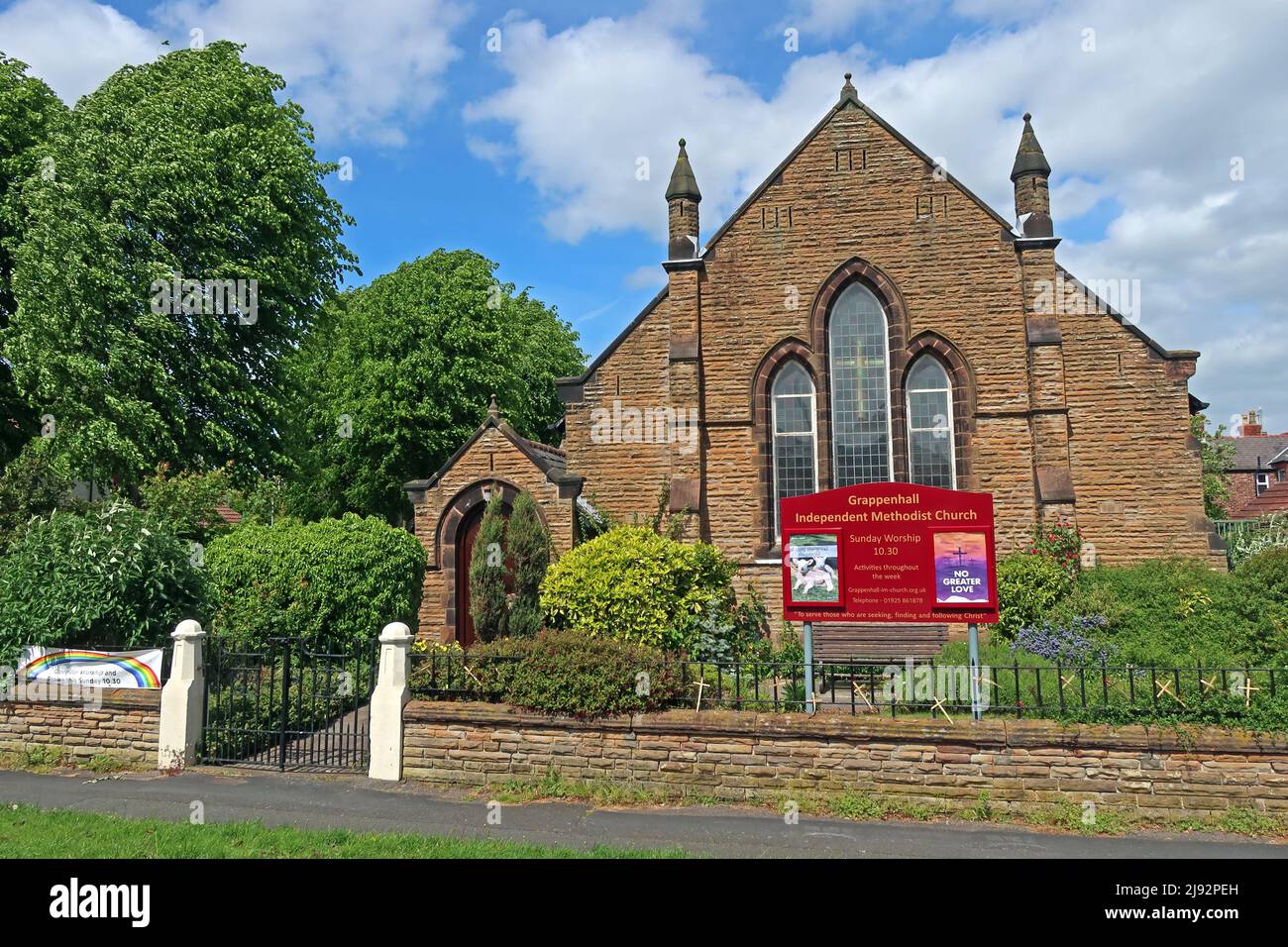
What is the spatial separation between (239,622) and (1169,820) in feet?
42.2

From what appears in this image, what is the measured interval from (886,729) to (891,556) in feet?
6.24

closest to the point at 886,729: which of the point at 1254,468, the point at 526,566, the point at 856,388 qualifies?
the point at 526,566

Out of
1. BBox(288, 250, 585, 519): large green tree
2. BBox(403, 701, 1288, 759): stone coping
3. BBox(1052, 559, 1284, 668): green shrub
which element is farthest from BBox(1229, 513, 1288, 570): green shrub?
BBox(288, 250, 585, 519): large green tree

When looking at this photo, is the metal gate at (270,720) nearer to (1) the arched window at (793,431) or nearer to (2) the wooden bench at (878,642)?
(2) the wooden bench at (878,642)

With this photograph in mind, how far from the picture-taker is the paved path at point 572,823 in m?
7.30

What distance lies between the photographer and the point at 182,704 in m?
10.3

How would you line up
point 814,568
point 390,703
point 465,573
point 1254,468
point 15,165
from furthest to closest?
point 1254,468
point 15,165
point 465,573
point 390,703
point 814,568

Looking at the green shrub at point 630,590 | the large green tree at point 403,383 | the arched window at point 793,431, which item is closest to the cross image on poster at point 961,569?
the green shrub at point 630,590

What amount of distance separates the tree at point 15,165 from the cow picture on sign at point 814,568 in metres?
16.9

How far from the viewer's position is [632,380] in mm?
16875

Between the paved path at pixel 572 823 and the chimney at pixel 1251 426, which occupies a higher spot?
the chimney at pixel 1251 426

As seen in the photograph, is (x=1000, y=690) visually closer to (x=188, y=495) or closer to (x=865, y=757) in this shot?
(x=865, y=757)
